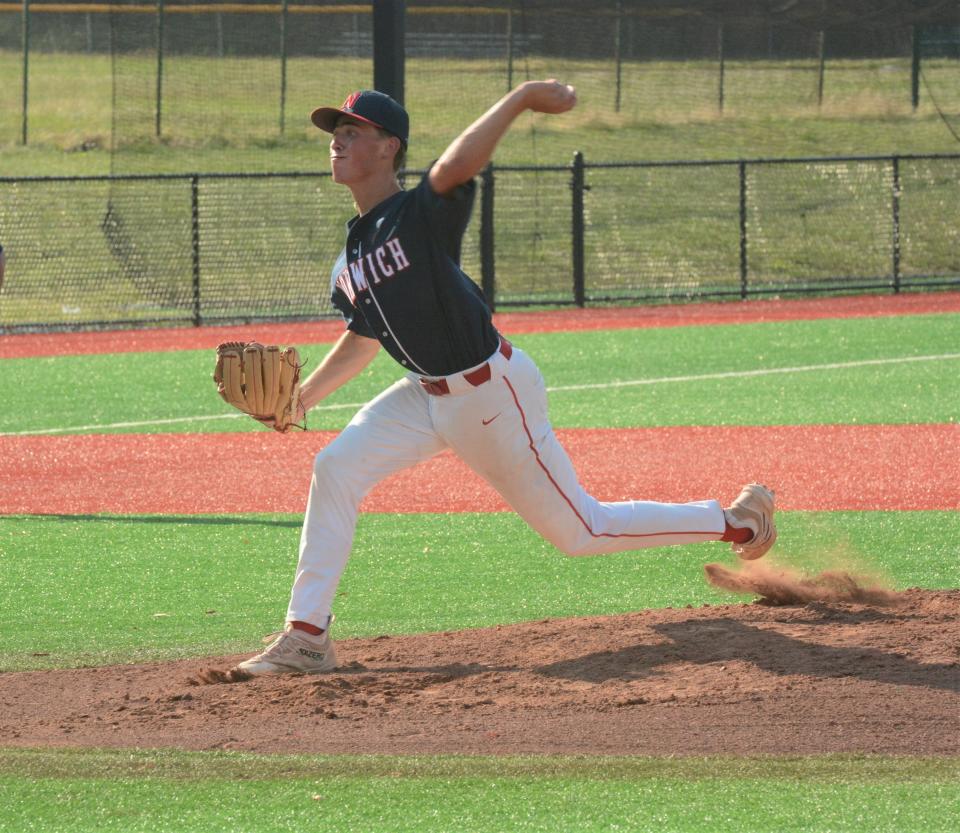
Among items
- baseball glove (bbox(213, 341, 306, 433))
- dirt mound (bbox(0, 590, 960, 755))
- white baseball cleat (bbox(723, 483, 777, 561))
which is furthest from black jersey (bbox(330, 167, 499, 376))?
white baseball cleat (bbox(723, 483, 777, 561))

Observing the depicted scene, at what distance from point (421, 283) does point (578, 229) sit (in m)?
16.3

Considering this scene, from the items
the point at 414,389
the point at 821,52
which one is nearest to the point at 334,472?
the point at 414,389

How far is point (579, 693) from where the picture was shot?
17.7 feet

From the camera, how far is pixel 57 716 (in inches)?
211

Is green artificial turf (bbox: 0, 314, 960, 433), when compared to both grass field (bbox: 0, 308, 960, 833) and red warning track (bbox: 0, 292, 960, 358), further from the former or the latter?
red warning track (bbox: 0, 292, 960, 358)

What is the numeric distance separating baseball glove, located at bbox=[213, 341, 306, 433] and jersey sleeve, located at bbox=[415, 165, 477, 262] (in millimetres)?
845

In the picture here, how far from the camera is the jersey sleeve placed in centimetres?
535

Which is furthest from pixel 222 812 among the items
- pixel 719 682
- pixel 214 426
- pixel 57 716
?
pixel 214 426

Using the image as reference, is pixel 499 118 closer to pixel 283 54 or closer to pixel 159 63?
pixel 159 63

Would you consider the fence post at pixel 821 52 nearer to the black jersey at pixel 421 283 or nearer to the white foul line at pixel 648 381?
the white foul line at pixel 648 381

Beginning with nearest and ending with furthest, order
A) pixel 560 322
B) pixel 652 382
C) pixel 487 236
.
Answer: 1. pixel 652 382
2. pixel 560 322
3. pixel 487 236

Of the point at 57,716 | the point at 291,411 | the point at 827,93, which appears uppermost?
the point at 827,93

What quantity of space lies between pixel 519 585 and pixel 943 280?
17.1 meters

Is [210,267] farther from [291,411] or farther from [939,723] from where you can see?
[939,723]
